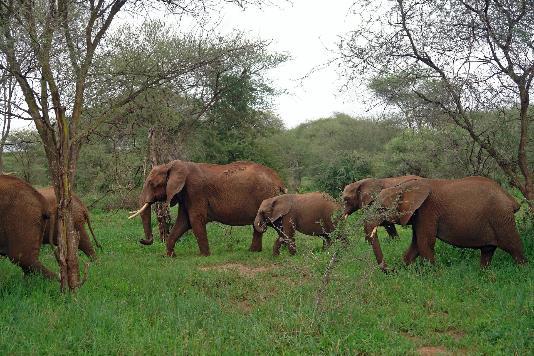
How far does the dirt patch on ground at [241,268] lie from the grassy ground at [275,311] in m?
0.16

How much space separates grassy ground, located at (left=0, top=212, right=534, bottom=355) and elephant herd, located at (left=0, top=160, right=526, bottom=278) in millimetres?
464

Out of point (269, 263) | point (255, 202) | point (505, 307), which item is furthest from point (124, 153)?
point (505, 307)

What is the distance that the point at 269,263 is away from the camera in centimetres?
1141

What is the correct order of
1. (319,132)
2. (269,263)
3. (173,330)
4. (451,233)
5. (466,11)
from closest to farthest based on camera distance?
1. (173,330)
2. (451,233)
3. (466,11)
4. (269,263)
5. (319,132)

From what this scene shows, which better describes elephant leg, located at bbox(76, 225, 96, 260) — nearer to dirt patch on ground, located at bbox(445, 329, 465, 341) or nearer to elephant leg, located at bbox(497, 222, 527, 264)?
dirt patch on ground, located at bbox(445, 329, 465, 341)

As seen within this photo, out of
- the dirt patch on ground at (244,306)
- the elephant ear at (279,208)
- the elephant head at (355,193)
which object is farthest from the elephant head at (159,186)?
the dirt patch on ground at (244,306)

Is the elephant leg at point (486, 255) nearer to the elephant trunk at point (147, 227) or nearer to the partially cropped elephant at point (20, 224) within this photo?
the partially cropped elephant at point (20, 224)

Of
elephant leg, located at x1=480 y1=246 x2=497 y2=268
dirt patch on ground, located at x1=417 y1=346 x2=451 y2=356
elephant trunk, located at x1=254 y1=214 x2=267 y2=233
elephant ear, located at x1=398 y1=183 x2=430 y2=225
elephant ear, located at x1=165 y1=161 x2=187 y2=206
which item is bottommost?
dirt patch on ground, located at x1=417 y1=346 x2=451 y2=356

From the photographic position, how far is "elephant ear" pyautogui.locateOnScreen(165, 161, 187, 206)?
12.7 metres

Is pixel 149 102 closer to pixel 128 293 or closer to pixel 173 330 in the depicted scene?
pixel 128 293

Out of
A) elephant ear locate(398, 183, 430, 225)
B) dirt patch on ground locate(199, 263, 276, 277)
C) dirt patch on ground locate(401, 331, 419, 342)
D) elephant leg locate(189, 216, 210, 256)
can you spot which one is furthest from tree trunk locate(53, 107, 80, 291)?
elephant ear locate(398, 183, 430, 225)

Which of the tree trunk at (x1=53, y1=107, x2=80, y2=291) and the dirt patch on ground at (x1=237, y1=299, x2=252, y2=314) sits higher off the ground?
the tree trunk at (x1=53, y1=107, x2=80, y2=291)

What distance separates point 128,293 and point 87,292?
21.8 inches

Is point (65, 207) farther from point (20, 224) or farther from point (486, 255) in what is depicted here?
→ point (486, 255)
